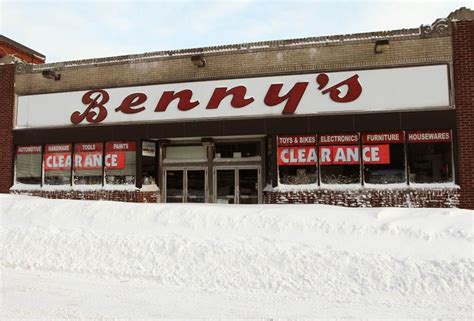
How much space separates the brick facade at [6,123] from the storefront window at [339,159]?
12309 millimetres

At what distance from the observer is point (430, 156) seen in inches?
511

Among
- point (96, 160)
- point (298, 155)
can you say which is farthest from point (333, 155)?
point (96, 160)

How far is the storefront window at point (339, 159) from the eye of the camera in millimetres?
13406

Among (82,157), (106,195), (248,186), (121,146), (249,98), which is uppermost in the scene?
(249,98)

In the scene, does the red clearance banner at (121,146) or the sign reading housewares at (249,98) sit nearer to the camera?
the sign reading housewares at (249,98)

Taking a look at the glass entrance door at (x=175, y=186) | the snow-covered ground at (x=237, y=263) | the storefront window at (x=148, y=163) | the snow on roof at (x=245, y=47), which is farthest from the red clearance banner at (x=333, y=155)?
the storefront window at (x=148, y=163)

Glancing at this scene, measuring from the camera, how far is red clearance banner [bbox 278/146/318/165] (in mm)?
13781

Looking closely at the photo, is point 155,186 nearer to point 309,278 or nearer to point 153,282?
point 153,282

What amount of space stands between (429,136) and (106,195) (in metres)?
11.3

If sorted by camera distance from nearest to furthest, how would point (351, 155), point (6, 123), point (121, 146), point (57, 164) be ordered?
point (351, 155) < point (121, 146) < point (57, 164) < point (6, 123)

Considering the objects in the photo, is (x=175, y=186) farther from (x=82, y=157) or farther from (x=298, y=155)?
(x=298, y=155)

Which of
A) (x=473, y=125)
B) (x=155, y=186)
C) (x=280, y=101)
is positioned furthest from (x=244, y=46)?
(x=473, y=125)

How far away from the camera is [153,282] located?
692 cm

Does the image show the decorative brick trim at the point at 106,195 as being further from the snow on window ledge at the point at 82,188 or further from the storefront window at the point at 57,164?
the storefront window at the point at 57,164
